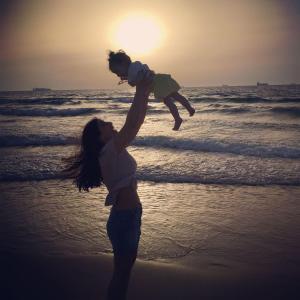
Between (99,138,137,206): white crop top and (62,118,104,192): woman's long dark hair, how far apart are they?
130 millimetres

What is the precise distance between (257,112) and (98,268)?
2637 centimetres

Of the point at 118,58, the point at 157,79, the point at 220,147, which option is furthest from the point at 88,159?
the point at 220,147

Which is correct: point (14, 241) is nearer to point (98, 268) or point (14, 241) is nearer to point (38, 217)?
point (38, 217)

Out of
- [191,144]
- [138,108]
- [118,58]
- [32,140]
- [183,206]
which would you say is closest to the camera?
[138,108]

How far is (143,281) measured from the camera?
414cm

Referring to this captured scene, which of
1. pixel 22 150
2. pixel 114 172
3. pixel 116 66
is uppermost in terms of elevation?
pixel 116 66

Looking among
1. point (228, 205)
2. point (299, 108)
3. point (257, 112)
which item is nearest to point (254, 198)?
point (228, 205)

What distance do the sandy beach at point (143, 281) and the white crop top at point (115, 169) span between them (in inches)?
66.9

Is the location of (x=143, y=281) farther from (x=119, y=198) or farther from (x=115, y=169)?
(x=115, y=169)

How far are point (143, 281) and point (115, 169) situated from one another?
2029mm

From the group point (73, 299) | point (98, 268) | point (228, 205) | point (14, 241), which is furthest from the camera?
point (228, 205)

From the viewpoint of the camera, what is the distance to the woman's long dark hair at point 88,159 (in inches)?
108

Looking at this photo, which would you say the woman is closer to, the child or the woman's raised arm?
the woman's raised arm

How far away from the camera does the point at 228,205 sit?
7004mm
